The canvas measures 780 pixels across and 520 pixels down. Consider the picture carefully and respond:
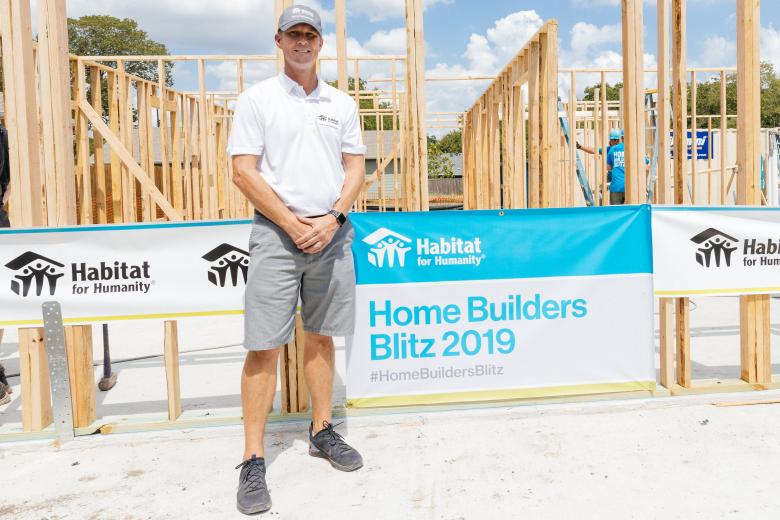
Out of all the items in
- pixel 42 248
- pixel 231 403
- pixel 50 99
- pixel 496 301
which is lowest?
pixel 231 403

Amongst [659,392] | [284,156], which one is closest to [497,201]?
[659,392]

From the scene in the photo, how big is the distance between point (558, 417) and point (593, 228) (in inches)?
43.3

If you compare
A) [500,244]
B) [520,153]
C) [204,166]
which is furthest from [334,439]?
[204,166]

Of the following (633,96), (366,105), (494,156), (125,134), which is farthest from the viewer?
(366,105)

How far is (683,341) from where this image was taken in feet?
12.4

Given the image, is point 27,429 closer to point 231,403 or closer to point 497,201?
point 231,403

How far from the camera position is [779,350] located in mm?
4961

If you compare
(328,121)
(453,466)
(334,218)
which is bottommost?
(453,466)

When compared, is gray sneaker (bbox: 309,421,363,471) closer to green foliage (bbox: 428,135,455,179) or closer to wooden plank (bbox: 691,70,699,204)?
wooden plank (bbox: 691,70,699,204)

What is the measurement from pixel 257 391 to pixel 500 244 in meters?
1.56

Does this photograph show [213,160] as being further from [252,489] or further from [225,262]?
[252,489]

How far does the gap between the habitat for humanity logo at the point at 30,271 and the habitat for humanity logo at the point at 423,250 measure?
166cm

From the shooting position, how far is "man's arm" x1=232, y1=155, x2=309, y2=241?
2.75 m

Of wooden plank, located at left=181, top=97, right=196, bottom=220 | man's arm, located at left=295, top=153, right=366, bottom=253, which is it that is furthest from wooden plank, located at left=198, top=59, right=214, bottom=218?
man's arm, located at left=295, top=153, right=366, bottom=253
